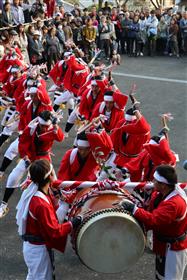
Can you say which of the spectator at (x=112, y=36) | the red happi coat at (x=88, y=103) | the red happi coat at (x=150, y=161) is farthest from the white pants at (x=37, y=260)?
the spectator at (x=112, y=36)

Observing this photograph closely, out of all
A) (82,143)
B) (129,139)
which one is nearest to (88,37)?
(129,139)

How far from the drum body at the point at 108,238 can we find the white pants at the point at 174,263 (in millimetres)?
355

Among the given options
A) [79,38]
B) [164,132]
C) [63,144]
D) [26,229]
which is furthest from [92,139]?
[79,38]

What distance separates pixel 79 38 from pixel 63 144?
843 cm

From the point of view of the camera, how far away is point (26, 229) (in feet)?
13.5

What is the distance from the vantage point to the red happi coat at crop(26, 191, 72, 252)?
3930 mm

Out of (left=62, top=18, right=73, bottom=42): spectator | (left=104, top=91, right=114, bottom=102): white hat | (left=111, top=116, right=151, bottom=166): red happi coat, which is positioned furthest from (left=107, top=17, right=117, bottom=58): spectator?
(left=111, top=116, right=151, bottom=166): red happi coat

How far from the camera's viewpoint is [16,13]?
15.0 meters

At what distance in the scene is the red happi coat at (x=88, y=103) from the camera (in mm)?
8086

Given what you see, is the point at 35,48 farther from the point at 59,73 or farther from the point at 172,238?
the point at 172,238

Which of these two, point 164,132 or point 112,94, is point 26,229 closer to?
point 164,132

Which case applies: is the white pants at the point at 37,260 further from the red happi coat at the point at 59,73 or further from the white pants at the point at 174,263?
the red happi coat at the point at 59,73

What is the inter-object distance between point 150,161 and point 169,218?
1497 mm

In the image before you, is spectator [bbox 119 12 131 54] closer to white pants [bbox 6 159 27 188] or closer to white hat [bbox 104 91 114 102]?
white hat [bbox 104 91 114 102]
